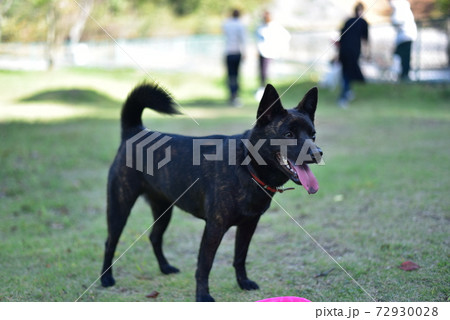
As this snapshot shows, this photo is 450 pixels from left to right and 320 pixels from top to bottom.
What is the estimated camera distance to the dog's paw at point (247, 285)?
4.33m

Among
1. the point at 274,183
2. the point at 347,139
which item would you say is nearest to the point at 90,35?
the point at 347,139

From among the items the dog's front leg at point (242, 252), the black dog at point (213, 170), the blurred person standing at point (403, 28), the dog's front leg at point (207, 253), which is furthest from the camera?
the blurred person standing at point (403, 28)

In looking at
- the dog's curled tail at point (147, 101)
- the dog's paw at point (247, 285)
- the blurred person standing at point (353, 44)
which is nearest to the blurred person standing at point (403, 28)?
the blurred person standing at point (353, 44)

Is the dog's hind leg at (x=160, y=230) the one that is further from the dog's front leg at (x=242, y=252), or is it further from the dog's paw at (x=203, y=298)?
the dog's paw at (x=203, y=298)

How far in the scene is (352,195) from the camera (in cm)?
676

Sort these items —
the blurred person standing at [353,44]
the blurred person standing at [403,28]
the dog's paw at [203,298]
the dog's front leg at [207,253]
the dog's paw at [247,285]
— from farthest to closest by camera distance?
the blurred person standing at [403,28] → the blurred person standing at [353,44] → the dog's paw at [247,285] → the dog's paw at [203,298] → the dog's front leg at [207,253]

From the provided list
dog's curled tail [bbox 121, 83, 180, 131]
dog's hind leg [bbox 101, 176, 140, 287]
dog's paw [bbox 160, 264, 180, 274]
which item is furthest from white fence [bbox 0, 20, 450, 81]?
dog's hind leg [bbox 101, 176, 140, 287]

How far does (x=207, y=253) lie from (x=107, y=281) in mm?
1158

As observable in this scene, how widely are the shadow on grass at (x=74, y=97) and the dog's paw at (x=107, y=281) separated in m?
10.7

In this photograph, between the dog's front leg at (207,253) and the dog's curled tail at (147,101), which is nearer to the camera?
the dog's front leg at (207,253)

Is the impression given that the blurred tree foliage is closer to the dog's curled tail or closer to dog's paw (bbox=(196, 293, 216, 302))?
the dog's curled tail

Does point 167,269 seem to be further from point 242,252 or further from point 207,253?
point 207,253
